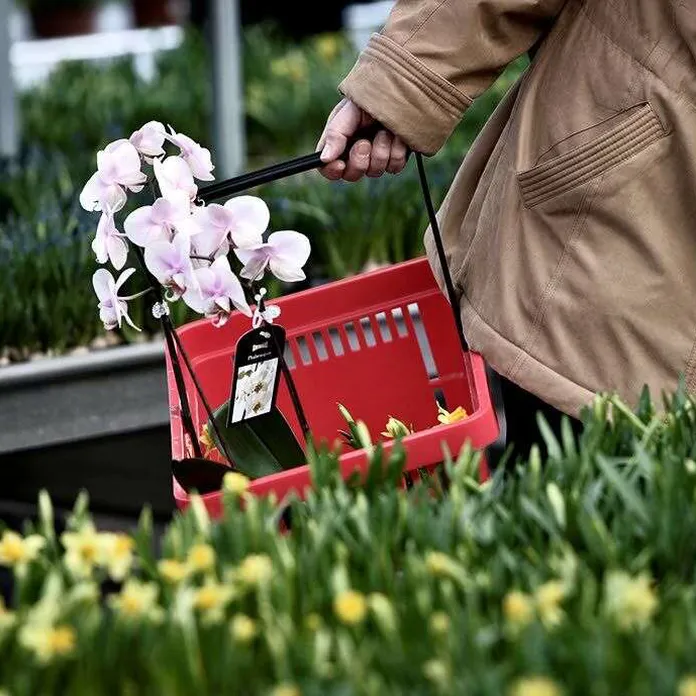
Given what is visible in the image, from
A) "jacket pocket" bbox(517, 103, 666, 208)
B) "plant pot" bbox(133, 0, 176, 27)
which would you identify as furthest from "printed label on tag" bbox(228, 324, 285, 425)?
→ "plant pot" bbox(133, 0, 176, 27)

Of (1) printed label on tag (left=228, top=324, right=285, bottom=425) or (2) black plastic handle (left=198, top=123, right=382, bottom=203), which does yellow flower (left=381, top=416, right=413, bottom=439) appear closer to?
(1) printed label on tag (left=228, top=324, right=285, bottom=425)

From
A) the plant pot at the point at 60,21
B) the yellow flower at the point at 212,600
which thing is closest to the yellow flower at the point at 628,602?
the yellow flower at the point at 212,600

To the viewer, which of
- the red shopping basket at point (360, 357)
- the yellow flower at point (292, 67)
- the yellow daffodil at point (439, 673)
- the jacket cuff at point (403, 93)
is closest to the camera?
the yellow daffodil at point (439, 673)

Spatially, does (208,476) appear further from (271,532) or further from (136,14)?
(136,14)

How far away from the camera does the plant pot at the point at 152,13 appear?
1250 centimetres

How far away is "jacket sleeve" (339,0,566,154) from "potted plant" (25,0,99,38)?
11.1 meters

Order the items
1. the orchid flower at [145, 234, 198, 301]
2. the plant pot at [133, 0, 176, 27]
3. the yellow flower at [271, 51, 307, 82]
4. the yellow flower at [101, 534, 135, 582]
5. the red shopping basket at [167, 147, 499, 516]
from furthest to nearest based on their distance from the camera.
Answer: the plant pot at [133, 0, 176, 27] < the yellow flower at [271, 51, 307, 82] < the red shopping basket at [167, 147, 499, 516] < the orchid flower at [145, 234, 198, 301] < the yellow flower at [101, 534, 135, 582]

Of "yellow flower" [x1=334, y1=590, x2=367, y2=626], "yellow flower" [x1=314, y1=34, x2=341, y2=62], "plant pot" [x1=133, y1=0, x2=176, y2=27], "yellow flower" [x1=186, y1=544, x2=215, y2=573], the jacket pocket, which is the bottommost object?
"yellow flower" [x1=334, y1=590, x2=367, y2=626]

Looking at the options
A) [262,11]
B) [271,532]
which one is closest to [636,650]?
[271,532]

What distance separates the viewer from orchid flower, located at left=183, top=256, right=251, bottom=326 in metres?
1.87

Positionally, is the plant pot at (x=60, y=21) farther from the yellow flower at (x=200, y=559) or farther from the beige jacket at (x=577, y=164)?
the yellow flower at (x=200, y=559)

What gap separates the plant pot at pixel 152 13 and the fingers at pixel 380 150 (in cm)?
1080

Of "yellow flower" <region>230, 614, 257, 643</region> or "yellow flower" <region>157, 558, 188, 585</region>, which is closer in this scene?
"yellow flower" <region>230, 614, 257, 643</region>

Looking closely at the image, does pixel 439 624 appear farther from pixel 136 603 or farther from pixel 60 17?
pixel 60 17
